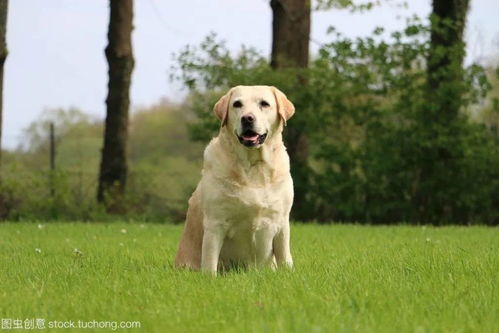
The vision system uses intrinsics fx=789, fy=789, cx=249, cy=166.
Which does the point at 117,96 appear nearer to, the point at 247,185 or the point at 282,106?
the point at 282,106

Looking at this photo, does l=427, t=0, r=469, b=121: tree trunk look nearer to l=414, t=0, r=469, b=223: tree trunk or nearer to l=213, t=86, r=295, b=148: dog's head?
l=414, t=0, r=469, b=223: tree trunk

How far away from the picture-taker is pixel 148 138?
37.5 meters

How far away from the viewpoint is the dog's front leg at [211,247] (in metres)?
5.87

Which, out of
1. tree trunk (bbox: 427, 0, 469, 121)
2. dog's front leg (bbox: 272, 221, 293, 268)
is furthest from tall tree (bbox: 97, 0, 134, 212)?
dog's front leg (bbox: 272, 221, 293, 268)

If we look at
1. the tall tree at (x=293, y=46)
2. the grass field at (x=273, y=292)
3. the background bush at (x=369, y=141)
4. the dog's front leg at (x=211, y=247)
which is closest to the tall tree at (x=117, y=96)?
the background bush at (x=369, y=141)

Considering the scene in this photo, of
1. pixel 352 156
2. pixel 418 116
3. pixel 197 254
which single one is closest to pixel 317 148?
pixel 352 156

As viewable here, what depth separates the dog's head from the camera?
575 centimetres

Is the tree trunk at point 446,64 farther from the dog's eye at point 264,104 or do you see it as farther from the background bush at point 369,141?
the dog's eye at point 264,104

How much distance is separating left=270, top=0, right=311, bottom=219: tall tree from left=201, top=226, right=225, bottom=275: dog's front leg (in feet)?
33.4

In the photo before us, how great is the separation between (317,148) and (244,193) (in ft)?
34.6

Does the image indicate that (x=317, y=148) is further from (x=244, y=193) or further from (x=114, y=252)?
(x=244, y=193)

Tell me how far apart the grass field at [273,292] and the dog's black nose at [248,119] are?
1092mm

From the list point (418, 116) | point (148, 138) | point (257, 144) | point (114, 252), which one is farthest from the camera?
point (148, 138)

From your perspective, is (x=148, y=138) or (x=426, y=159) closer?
(x=426, y=159)
